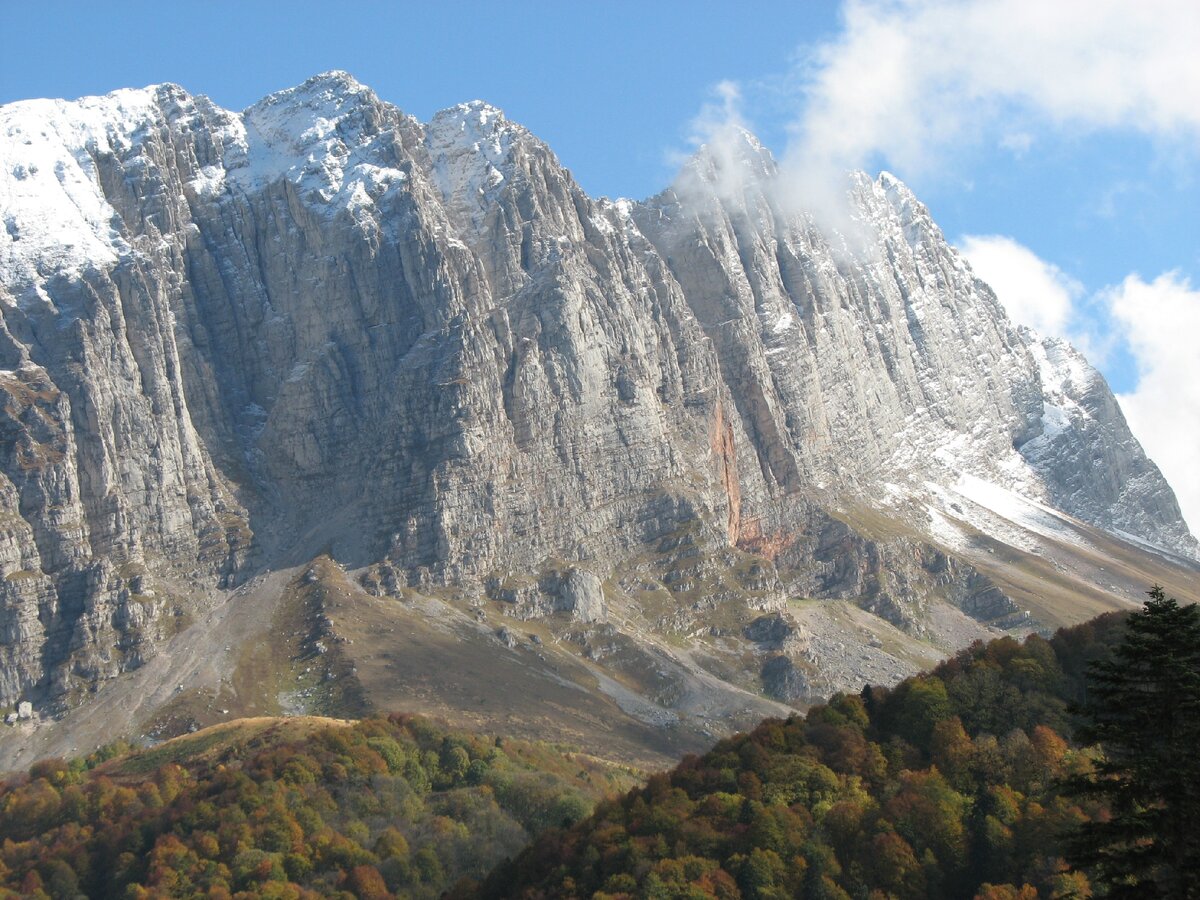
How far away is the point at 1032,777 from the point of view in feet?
386

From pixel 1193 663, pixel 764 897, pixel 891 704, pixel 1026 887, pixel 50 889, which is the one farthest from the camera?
pixel 50 889

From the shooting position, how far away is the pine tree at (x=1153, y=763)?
4934 centimetres

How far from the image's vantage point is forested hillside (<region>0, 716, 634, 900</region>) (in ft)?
516

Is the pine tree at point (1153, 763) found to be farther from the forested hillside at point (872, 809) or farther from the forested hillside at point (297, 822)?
the forested hillside at point (297, 822)

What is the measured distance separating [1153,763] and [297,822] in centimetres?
13095

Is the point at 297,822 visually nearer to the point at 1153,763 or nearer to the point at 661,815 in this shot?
the point at 661,815

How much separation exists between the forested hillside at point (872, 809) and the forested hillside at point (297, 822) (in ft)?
85.6

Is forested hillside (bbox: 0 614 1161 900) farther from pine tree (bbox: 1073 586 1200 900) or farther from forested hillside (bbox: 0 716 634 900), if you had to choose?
pine tree (bbox: 1073 586 1200 900)

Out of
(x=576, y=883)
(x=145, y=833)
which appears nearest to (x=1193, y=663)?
(x=576, y=883)

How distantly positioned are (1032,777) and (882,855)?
15464 millimetres

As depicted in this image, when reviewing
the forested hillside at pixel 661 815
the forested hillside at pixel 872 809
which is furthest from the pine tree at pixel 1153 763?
the forested hillside at pixel 872 809

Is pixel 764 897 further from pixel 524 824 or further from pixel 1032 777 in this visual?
pixel 524 824

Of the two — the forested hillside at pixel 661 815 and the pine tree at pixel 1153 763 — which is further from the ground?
the pine tree at pixel 1153 763

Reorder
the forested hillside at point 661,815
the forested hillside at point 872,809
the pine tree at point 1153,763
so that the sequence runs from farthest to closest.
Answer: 1. the forested hillside at point 661,815
2. the forested hillside at point 872,809
3. the pine tree at point 1153,763
